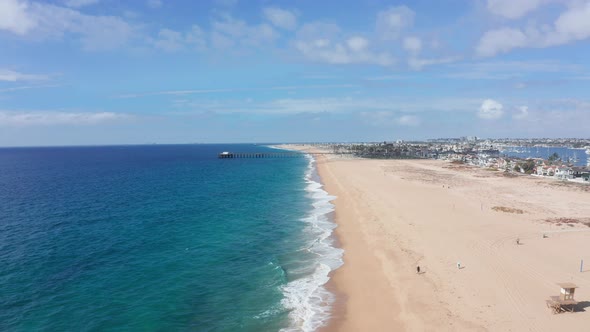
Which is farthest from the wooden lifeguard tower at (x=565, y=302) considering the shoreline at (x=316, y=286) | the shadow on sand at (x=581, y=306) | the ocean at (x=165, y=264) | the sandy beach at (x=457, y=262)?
the ocean at (x=165, y=264)

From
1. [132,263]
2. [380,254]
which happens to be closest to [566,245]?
[380,254]

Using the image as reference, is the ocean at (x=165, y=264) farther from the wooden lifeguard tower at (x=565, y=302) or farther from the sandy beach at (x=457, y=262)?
the wooden lifeguard tower at (x=565, y=302)

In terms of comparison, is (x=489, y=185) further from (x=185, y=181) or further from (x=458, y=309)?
(x=185, y=181)

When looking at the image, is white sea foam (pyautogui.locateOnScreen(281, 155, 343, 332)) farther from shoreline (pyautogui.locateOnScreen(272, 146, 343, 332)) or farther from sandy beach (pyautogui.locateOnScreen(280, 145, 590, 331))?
sandy beach (pyautogui.locateOnScreen(280, 145, 590, 331))

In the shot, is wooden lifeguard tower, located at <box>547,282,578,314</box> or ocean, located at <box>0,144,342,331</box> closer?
wooden lifeguard tower, located at <box>547,282,578,314</box>

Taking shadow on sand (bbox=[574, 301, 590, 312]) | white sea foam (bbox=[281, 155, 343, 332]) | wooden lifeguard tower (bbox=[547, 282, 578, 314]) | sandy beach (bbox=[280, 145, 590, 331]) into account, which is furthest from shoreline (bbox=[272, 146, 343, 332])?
shadow on sand (bbox=[574, 301, 590, 312])

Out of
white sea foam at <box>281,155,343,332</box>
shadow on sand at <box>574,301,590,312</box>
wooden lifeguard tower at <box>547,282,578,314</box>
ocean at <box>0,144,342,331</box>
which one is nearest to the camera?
wooden lifeguard tower at <box>547,282,578,314</box>
